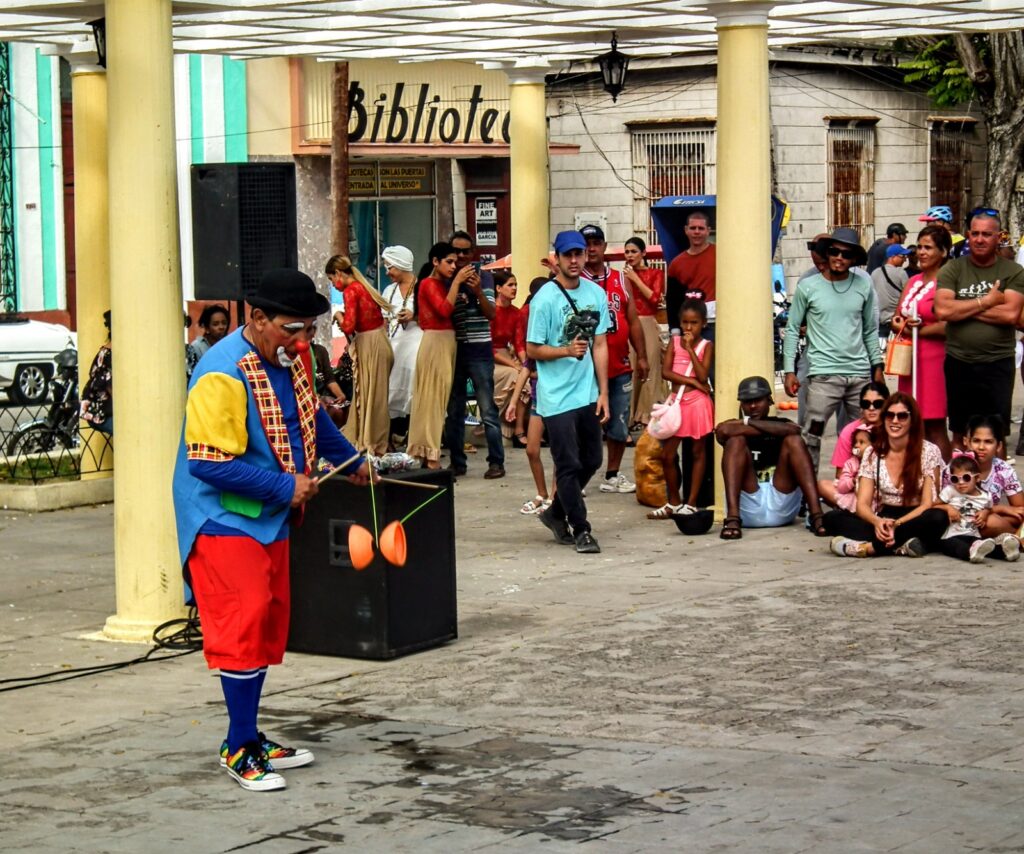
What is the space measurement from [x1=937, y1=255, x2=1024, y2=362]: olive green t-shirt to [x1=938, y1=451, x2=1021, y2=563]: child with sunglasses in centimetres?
134

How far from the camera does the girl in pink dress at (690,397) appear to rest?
13609 mm

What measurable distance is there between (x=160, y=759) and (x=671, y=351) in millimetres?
6945

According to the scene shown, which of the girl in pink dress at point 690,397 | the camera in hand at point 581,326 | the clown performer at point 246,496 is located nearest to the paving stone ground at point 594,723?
the clown performer at point 246,496

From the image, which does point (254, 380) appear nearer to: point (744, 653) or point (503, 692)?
point (503, 692)

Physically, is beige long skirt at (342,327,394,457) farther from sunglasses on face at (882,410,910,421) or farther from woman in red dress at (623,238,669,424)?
sunglasses on face at (882,410,910,421)

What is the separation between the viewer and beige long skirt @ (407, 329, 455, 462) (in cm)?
1594

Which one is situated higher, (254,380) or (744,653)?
(254,380)

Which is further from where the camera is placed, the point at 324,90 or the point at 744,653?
the point at 324,90

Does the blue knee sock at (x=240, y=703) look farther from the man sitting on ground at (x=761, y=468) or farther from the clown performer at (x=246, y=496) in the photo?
the man sitting on ground at (x=761, y=468)

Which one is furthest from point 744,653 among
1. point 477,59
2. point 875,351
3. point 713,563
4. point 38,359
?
point 38,359

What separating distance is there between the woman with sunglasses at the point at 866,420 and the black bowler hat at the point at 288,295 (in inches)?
213

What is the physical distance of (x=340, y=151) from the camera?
27812mm

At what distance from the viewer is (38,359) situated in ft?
80.7

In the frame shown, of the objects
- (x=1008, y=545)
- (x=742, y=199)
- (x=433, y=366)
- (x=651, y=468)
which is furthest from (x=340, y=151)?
(x=1008, y=545)
